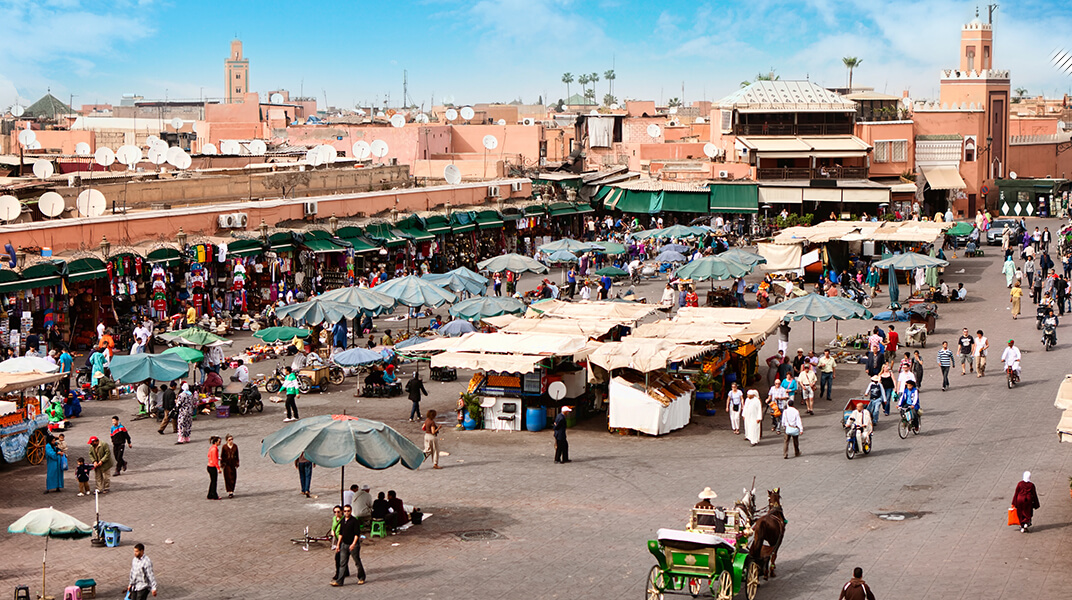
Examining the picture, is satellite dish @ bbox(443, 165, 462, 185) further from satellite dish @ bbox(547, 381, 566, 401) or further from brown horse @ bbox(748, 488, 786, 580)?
brown horse @ bbox(748, 488, 786, 580)

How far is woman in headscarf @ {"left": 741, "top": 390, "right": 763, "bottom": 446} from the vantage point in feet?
68.4

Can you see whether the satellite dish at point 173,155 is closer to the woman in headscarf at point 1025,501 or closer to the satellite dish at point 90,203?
the satellite dish at point 90,203

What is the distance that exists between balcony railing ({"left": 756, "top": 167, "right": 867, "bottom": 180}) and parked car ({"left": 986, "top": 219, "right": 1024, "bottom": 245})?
22.4 feet

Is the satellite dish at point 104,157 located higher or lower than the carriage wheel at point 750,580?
higher

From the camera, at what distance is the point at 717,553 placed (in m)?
12.5

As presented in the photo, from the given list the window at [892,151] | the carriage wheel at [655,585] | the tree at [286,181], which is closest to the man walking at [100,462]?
the carriage wheel at [655,585]

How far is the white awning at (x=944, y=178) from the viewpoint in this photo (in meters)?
58.0

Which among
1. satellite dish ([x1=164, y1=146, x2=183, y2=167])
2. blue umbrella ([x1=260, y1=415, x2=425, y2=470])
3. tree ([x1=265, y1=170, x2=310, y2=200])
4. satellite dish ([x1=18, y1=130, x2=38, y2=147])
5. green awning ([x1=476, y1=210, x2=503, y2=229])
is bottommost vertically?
blue umbrella ([x1=260, y1=415, x2=425, y2=470])

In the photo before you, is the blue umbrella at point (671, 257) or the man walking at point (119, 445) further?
the blue umbrella at point (671, 257)

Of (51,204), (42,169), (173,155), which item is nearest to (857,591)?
(51,204)

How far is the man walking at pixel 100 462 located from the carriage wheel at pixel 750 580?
31.0 ft

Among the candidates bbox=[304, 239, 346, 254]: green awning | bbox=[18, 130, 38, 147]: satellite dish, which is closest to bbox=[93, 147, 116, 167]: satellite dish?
bbox=[18, 130, 38, 147]: satellite dish

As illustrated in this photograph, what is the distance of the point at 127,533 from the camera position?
1608 cm

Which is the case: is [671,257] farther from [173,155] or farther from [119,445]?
[119,445]
